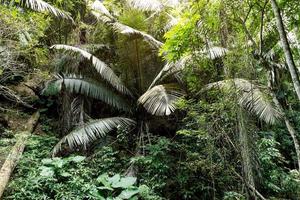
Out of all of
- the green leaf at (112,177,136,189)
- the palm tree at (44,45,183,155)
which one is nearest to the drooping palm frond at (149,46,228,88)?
the palm tree at (44,45,183,155)

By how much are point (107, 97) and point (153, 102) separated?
1.27 m

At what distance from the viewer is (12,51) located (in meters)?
5.64

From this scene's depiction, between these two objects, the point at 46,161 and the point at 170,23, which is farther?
the point at 170,23

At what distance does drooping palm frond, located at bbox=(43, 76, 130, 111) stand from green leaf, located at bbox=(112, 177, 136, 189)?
212 centimetres

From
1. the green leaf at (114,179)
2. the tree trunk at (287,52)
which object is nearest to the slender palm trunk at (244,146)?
the tree trunk at (287,52)

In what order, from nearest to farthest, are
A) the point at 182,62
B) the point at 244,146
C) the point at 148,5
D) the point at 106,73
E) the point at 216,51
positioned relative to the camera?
the point at 244,146, the point at 216,51, the point at 182,62, the point at 106,73, the point at 148,5

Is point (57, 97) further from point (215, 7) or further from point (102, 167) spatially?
point (215, 7)

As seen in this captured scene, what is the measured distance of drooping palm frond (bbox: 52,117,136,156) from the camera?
6.11 m

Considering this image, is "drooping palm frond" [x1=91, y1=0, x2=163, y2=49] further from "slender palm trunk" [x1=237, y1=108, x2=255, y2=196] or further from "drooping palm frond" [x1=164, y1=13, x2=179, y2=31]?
"slender palm trunk" [x1=237, y1=108, x2=255, y2=196]

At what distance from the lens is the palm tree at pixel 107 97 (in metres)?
6.18

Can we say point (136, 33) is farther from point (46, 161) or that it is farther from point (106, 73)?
point (46, 161)

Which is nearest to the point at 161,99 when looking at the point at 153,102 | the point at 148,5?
the point at 153,102

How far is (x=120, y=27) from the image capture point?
7.11m

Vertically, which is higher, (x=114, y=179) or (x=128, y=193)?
(x=114, y=179)
